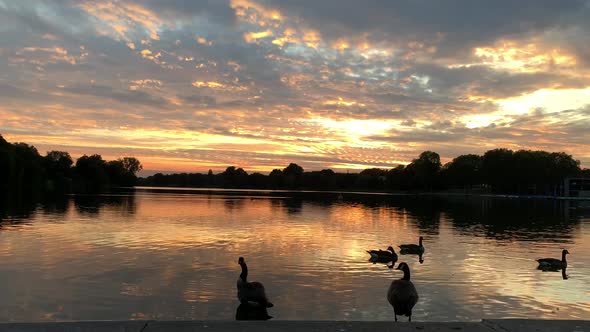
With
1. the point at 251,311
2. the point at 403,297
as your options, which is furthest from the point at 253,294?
the point at 403,297

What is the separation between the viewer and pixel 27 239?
108ft

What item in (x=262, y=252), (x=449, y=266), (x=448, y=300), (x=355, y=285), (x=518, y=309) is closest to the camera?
(x=518, y=309)

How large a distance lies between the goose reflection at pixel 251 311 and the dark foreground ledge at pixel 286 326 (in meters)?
7.09

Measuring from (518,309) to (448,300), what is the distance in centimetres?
237

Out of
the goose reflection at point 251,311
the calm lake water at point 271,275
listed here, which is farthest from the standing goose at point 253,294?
the calm lake water at point 271,275

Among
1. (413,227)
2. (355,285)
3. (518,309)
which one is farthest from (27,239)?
(413,227)

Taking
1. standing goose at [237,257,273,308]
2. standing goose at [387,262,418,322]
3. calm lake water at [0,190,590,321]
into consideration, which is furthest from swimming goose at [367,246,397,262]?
standing goose at [387,262,418,322]

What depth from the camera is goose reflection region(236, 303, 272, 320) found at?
51.1 feet

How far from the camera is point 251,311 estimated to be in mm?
16156

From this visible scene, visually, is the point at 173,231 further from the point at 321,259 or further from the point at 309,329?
the point at 309,329

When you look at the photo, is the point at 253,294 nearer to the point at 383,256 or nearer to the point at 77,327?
the point at 77,327

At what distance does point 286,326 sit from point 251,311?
8.05m

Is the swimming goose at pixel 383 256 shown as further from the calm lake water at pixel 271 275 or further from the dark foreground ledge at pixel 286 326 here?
the dark foreground ledge at pixel 286 326

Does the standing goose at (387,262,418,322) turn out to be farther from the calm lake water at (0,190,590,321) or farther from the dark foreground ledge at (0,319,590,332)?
the dark foreground ledge at (0,319,590,332)
